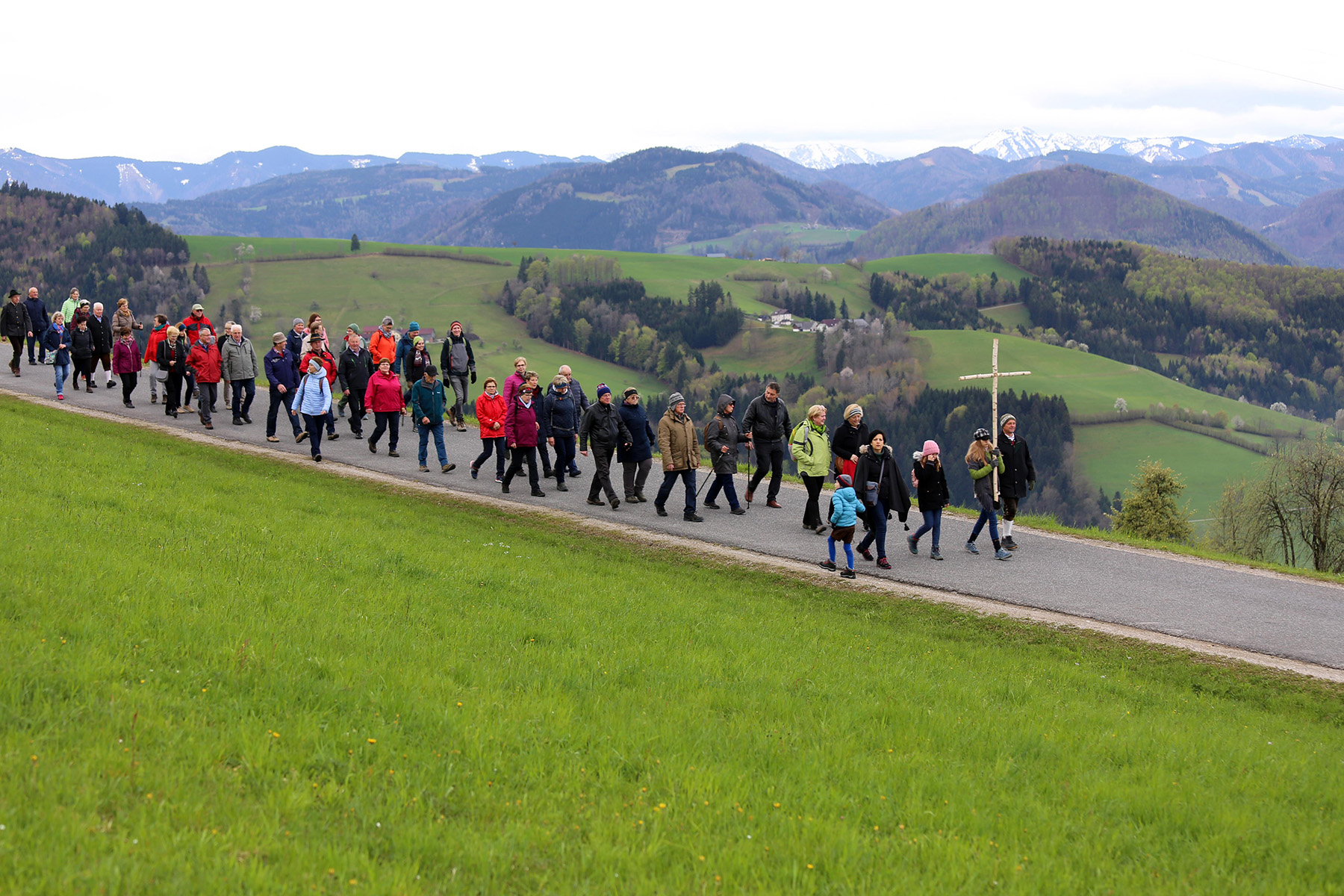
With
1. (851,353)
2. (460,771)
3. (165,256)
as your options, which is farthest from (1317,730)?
(165,256)

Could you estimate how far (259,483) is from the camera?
52.6ft

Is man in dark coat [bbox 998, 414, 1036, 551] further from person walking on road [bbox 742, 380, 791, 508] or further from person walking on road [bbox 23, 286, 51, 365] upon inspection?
person walking on road [bbox 23, 286, 51, 365]

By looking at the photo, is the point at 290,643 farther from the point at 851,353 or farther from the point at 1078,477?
the point at 851,353

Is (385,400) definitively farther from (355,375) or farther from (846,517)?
(846,517)

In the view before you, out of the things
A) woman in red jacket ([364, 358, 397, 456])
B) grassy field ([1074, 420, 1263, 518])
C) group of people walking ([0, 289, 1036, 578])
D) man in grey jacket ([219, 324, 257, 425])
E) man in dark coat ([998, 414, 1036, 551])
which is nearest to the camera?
group of people walking ([0, 289, 1036, 578])

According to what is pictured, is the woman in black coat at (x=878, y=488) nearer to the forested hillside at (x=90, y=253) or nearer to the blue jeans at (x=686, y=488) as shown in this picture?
the blue jeans at (x=686, y=488)

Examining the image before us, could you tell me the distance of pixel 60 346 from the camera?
25.7 metres

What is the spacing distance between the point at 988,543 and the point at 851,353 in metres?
143

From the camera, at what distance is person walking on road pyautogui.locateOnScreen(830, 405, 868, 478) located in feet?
54.0

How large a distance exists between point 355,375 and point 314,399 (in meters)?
2.10

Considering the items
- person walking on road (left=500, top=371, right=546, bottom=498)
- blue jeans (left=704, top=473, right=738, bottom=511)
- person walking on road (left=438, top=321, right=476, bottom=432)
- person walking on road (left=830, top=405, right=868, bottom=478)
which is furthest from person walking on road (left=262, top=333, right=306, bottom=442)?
person walking on road (left=830, top=405, right=868, bottom=478)

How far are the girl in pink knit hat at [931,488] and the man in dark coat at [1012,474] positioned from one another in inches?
52.9

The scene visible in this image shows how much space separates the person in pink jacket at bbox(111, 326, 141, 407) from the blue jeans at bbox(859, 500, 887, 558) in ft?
63.5

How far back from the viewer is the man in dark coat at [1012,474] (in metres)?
16.3
